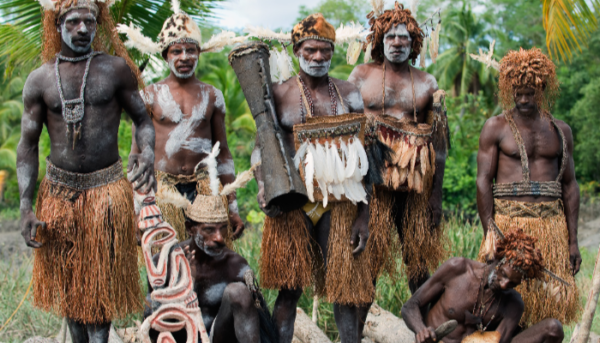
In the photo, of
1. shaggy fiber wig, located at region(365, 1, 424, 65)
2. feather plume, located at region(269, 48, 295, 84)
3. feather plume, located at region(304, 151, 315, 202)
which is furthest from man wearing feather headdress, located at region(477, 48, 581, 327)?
feather plume, located at region(269, 48, 295, 84)

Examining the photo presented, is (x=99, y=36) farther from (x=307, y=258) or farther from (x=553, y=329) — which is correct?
(x=553, y=329)

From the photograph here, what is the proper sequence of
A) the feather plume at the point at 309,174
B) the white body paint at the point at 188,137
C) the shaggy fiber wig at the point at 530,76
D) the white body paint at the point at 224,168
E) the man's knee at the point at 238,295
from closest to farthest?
the man's knee at the point at 238,295, the feather plume at the point at 309,174, the shaggy fiber wig at the point at 530,76, the white body paint at the point at 188,137, the white body paint at the point at 224,168

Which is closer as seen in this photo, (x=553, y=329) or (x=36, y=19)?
(x=553, y=329)

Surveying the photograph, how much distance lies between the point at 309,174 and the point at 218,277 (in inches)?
31.0

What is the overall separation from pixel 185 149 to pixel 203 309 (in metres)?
1.28

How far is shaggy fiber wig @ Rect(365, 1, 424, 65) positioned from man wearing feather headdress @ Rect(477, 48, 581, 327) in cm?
65

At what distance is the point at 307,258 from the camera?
12.0 ft

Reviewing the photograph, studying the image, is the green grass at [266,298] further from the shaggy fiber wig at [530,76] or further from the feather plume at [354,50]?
the feather plume at [354,50]

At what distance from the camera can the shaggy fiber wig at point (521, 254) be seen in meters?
3.34

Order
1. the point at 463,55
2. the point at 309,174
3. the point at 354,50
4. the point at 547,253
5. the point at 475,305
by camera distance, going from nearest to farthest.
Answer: the point at 309,174
the point at 475,305
the point at 547,253
the point at 354,50
the point at 463,55

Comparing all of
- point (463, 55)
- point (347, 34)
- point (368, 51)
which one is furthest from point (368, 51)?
point (463, 55)

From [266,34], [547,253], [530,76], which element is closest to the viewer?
[266,34]

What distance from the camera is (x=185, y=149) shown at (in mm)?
4242

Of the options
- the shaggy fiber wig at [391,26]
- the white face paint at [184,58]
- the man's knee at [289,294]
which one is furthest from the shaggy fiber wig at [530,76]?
the white face paint at [184,58]
